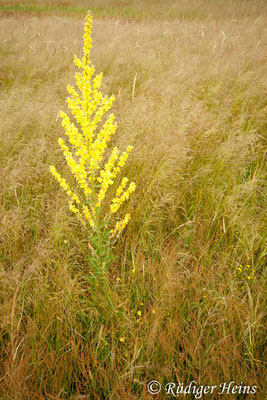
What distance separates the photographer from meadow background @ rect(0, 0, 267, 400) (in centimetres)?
122

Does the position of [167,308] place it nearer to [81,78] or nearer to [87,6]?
[81,78]

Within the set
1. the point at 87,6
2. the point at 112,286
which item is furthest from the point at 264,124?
the point at 87,6

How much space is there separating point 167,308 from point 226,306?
32 centimetres

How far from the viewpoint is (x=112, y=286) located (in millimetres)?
1535
